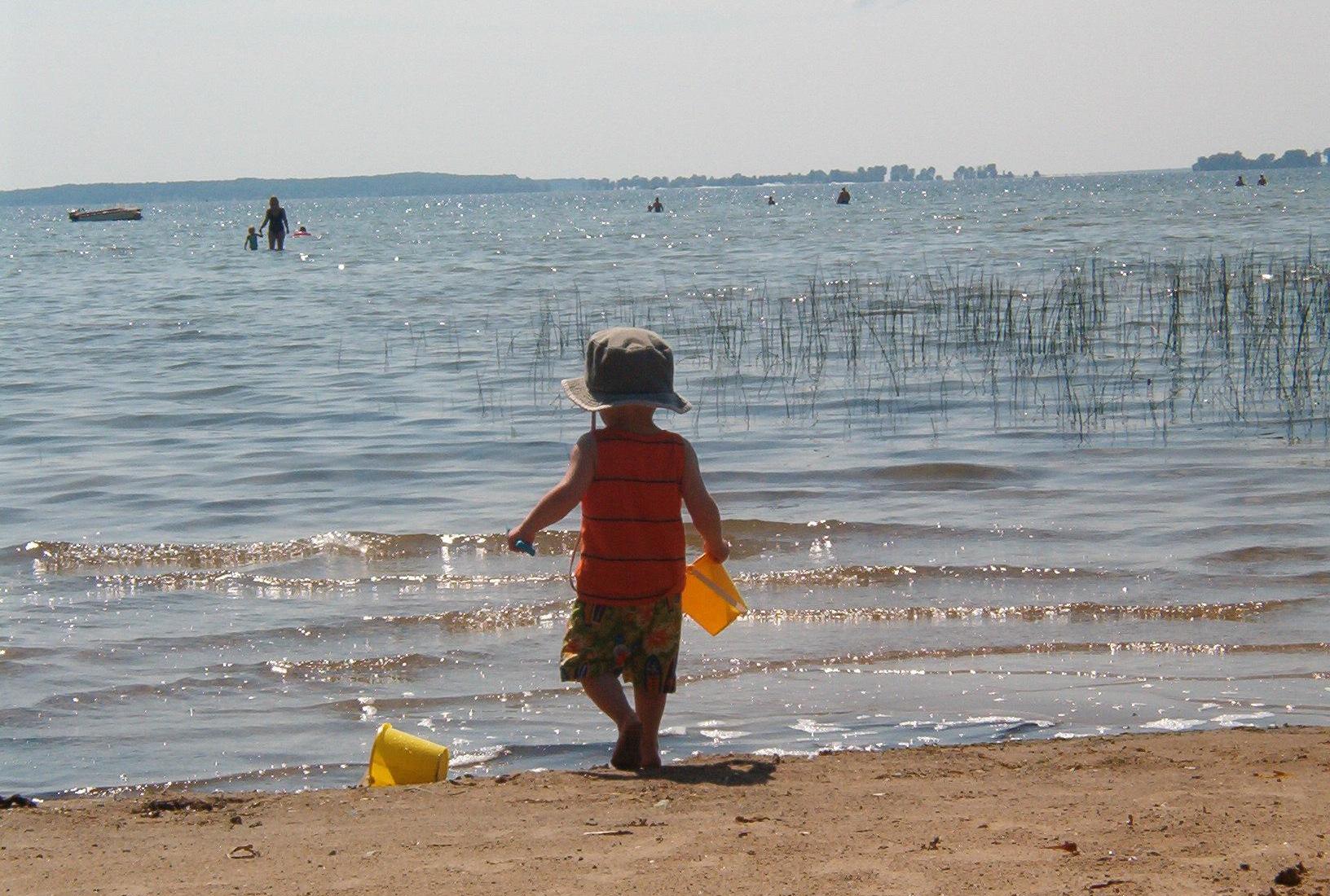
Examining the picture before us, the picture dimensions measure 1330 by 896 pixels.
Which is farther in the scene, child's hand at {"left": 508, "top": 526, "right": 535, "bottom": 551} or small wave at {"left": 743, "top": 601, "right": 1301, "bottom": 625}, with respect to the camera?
small wave at {"left": 743, "top": 601, "right": 1301, "bottom": 625}

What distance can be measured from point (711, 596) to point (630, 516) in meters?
0.48

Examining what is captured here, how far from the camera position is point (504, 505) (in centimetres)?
935

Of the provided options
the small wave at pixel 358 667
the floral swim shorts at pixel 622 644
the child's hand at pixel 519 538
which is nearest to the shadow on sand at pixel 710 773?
the floral swim shorts at pixel 622 644

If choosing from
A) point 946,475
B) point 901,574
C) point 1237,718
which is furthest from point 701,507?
point 946,475

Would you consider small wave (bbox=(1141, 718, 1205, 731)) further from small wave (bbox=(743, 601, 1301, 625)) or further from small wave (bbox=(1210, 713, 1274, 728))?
small wave (bbox=(743, 601, 1301, 625))

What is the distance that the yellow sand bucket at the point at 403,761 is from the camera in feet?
15.0

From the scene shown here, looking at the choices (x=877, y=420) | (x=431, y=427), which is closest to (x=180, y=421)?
(x=431, y=427)

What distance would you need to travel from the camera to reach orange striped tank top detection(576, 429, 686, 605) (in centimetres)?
439

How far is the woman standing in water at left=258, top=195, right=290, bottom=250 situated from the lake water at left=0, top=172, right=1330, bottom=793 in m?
19.1

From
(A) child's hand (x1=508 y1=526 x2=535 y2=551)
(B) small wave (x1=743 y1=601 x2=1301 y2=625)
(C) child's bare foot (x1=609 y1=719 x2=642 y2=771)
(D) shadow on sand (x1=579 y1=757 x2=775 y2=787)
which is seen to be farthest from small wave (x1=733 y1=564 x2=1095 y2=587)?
(A) child's hand (x1=508 y1=526 x2=535 y2=551)

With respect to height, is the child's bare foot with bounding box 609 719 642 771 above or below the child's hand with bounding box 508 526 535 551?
below

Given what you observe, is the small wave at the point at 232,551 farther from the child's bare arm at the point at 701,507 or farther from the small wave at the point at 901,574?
the child's bare arm at the point at 701,507

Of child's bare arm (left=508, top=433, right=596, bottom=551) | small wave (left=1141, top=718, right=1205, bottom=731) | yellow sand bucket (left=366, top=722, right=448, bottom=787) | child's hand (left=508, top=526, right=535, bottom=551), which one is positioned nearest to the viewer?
child's hand (left=508, top=526, right=535, bottom=551)

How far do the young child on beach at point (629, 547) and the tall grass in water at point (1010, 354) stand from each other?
7346mm
